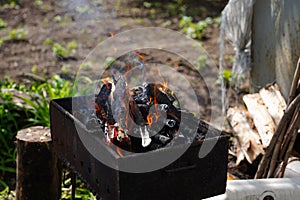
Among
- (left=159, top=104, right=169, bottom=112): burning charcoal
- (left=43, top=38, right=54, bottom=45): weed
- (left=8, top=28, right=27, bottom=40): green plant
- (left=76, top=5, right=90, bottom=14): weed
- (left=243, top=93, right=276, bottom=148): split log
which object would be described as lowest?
(left=243, top=93, right=276, bottom=148): split log

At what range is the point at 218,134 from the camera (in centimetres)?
248

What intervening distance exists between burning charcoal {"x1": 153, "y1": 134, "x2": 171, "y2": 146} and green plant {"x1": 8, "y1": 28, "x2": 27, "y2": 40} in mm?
5627

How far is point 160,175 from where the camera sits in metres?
2.32

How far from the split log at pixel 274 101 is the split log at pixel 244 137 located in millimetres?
242

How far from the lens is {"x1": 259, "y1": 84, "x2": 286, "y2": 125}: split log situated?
3.89 meters

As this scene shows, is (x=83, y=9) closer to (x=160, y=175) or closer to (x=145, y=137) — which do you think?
(x=145, y=137)

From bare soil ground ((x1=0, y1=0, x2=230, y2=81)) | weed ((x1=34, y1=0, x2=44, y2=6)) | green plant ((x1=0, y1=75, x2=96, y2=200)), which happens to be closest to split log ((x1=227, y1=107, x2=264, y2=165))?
green plant ((x1=0, y1=75, x2=96, y2=200))

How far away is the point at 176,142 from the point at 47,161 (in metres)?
1.35

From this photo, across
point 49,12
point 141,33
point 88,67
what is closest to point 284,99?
point 88,67

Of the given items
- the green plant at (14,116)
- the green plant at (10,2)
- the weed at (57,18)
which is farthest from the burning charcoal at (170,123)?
the green plant at (10,2)

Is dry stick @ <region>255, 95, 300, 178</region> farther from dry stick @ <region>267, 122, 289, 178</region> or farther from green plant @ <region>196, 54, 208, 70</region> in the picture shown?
green plant @ <region>196, 54, 208, 70</region>

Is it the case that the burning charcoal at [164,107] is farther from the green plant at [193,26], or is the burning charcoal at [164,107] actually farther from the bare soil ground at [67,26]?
the green plant at [193,26]

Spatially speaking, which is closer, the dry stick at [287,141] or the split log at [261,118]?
the dry stick at [287,141]

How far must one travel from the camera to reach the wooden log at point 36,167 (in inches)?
136
